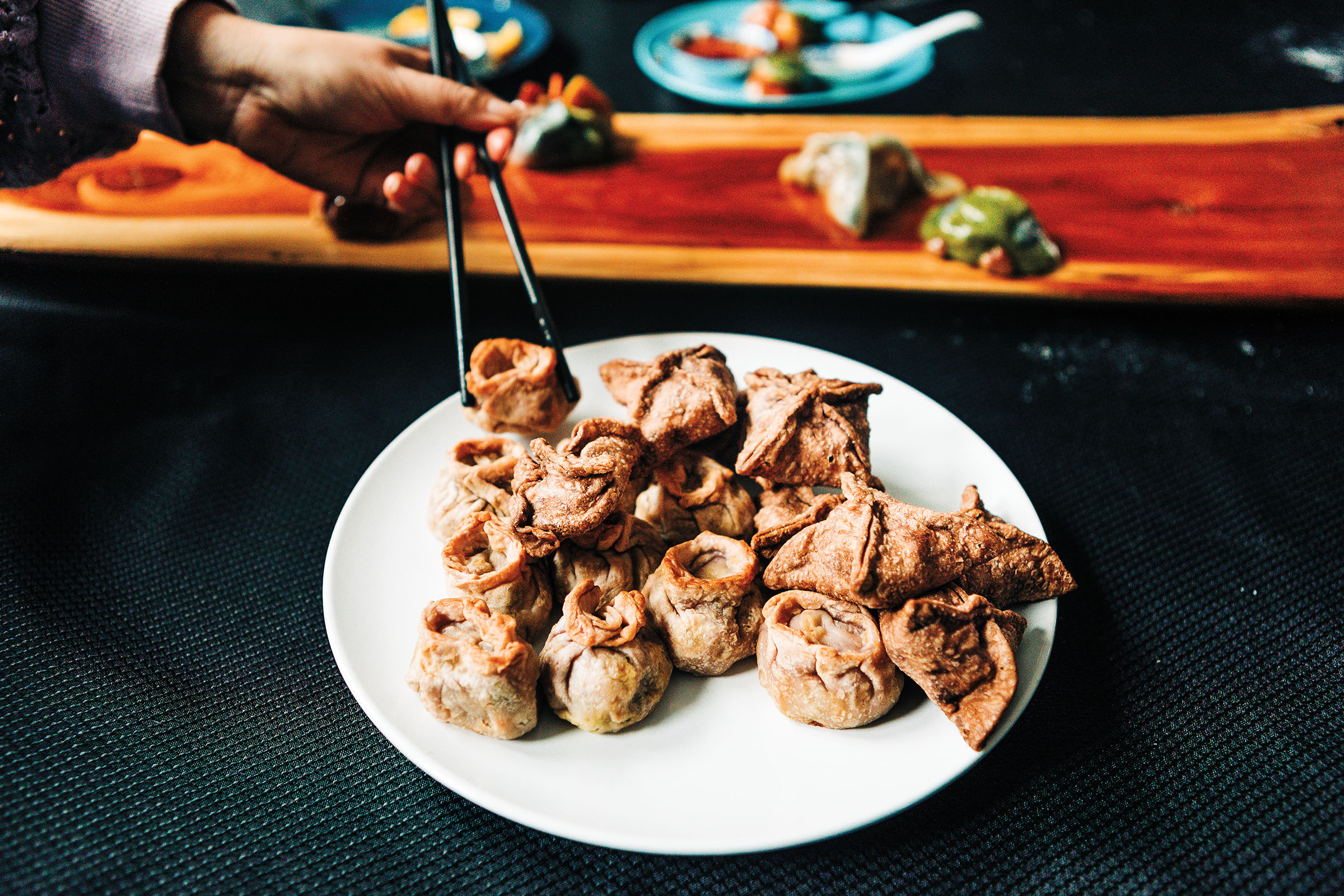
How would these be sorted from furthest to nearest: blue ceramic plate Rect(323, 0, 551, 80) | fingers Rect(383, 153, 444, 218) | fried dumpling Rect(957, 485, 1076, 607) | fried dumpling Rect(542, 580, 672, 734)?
blue ceramic plate Rect(323, 0, 551, 80) < fingers Rect(383, 153, 444, 218) < fried dumpling Rect(957, 485, 1076, 607) < fried dumpling Rect(542, 580, 672, 734)

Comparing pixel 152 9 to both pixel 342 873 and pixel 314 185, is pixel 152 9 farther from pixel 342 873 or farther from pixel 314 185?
A: pixel 342 873

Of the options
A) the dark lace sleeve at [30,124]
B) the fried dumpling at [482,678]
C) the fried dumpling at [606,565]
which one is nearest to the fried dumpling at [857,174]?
the fried dumpling at [606,565]

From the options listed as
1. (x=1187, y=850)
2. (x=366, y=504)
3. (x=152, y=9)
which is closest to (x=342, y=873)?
A: (x=366, y=504)

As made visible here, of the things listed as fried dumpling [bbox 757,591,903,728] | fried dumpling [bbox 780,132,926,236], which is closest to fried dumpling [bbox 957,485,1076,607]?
fried dumpling [bbox 757,591,903,728]

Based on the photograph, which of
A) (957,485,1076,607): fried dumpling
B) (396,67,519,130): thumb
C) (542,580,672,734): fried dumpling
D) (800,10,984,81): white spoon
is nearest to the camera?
(542,580,672,734): fried dumpling

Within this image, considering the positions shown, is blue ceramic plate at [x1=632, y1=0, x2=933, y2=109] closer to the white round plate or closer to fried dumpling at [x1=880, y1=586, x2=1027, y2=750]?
the white round plate
